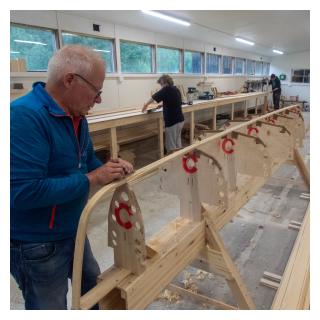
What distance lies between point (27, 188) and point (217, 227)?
3.73 ft

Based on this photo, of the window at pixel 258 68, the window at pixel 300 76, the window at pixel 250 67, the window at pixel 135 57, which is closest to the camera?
the window at pixel 135 57

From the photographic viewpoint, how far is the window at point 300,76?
13.0 meters

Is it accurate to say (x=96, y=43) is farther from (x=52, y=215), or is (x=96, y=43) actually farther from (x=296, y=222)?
(x=52, y=215)

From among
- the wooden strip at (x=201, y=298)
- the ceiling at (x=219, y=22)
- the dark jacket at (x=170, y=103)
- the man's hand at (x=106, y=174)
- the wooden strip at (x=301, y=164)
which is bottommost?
the wooden strip at (x=201, y=298)

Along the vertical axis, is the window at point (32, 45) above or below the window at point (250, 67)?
below

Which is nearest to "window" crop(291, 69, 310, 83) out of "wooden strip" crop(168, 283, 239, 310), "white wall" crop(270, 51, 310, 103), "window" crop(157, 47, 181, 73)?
"white wall" crop(270, 51, 310, 103)

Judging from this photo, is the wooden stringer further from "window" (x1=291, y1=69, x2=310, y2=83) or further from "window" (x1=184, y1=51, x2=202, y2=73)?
"window" (x1=291, y1=69, x2=310, y2=83)

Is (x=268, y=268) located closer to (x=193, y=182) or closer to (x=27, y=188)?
(x=193, y=182)

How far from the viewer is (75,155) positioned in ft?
3.66

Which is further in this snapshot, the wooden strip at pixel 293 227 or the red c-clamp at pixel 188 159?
the wooden strip at pixel 293 227

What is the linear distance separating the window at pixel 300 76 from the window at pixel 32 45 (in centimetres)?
1238

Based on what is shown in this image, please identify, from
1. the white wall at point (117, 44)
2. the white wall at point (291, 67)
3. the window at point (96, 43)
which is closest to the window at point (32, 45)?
the white wall at point (117, 44)

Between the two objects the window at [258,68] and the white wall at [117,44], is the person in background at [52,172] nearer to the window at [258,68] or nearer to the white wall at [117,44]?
the white wall at [117,44]

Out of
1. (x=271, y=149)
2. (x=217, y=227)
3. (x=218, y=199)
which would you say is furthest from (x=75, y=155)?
(x=271, y=149)
